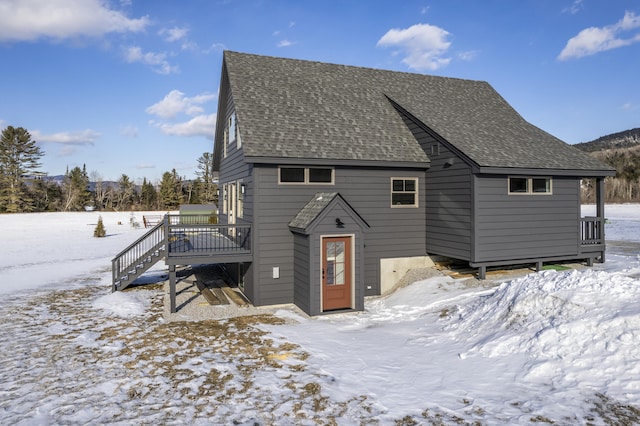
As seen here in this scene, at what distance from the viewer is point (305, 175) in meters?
13.6

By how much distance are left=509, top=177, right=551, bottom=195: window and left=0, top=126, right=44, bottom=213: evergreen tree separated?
224 feet

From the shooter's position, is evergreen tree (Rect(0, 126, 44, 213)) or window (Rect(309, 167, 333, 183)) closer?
window (Rect(309, 167, 333, 183))


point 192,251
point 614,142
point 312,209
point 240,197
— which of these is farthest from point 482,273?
point 614,142

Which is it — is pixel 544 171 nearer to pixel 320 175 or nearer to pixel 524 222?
pixel 524 222

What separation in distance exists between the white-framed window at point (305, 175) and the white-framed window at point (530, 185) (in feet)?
20.0

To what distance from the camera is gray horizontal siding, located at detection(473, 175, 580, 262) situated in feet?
43.7

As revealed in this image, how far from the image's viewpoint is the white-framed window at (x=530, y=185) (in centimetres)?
1393

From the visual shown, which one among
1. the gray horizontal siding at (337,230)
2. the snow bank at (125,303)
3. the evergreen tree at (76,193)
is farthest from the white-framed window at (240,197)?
the evergreen tree at (76,193)

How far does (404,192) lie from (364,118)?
3259 millimetres

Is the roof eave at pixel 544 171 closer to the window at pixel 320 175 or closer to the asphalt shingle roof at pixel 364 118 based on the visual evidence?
the asphalt shingle roof at pixel 364 118

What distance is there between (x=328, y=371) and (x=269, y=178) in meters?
6.87

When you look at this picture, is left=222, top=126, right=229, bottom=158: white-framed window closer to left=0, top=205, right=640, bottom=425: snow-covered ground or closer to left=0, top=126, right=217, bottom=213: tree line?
left=0, top=205, right=640, bottom=425: snow-covered ground

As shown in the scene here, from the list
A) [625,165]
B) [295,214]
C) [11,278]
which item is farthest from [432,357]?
[625,165]

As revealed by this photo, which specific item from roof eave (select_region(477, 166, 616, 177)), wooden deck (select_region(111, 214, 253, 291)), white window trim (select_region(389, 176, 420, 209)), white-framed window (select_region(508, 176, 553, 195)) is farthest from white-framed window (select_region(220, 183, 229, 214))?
white-framed window (select_region(508, 176, 553, 195))
